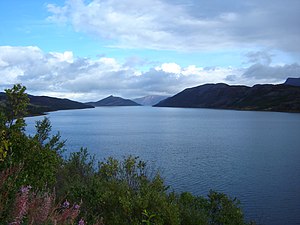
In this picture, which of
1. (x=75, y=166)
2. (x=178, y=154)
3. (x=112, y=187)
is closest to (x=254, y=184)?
(x=178, y=154)

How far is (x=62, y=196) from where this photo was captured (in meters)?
14.7

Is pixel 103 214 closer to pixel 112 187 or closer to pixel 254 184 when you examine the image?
pixel 112 187

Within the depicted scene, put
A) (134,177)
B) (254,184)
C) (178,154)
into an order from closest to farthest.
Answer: (134,177) < (254,184) < (178,154)

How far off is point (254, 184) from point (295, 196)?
19.6 feet

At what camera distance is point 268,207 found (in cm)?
3591

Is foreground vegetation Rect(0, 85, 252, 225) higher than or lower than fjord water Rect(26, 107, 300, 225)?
higher

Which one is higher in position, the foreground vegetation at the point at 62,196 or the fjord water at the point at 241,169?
the foreground vegetation at the point at 62,196

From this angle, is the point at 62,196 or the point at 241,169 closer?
the point at 62,196

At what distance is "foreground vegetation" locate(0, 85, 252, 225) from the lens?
5949 mm

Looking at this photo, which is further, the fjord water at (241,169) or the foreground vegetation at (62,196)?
the fjord water at (241,169)

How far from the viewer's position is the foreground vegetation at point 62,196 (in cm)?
595

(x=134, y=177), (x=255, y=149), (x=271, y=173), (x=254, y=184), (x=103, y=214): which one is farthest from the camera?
(x=255, y=149)

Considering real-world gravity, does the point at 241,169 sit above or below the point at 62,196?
below

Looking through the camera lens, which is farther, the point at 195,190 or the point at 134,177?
the point at 195,190
